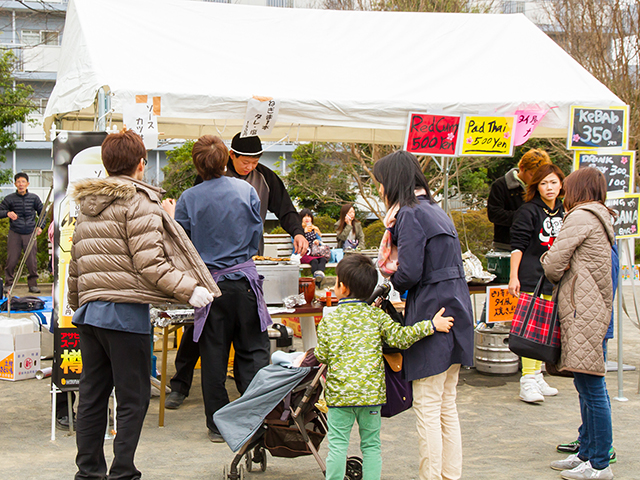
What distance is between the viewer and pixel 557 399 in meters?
5.18

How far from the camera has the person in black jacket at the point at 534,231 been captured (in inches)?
195

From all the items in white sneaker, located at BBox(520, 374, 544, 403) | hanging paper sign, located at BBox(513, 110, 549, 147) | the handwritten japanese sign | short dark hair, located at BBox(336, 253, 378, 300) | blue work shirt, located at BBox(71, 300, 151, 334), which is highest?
hanging paper sign, located at BBox(513, 110, 549, 147)

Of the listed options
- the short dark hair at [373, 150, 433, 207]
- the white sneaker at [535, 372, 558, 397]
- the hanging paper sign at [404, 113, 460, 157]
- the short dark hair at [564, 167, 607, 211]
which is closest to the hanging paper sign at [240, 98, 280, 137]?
the hanging paper sign at [404, 113, 460, 157]

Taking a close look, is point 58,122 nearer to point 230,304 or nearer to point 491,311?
point 230,304

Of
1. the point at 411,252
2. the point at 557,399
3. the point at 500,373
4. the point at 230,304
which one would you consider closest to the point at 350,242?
the point at 500,373

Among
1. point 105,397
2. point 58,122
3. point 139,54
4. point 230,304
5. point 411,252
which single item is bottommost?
point 105,397

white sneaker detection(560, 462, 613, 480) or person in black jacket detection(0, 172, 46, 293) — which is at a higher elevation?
person in black jacket detection(0, 172, 46, 293)

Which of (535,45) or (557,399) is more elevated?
(535,45)

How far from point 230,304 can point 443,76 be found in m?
2.92

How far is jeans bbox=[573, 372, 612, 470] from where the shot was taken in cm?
341

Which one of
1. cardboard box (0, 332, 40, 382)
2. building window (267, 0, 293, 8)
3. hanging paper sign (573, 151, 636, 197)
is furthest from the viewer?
building window (267, 0, 293, 8)

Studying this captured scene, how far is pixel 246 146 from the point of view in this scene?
15.1ft

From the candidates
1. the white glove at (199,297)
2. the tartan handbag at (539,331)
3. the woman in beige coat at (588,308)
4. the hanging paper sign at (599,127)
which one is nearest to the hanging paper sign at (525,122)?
the hanging paper sign at (599,127)

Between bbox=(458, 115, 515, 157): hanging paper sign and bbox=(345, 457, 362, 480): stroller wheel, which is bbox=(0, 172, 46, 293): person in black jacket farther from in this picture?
bbox=(345, 457, 362, 480): stroller wheel
